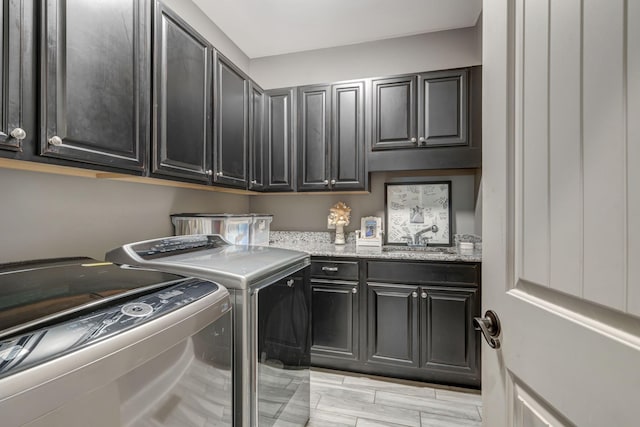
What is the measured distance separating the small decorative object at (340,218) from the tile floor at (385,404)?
1.16 meters

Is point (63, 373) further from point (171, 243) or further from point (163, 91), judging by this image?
point (163, 91)

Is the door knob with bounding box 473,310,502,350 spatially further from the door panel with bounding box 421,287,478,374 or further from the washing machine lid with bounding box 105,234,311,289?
the door panel with bounding box 421,287,478,374

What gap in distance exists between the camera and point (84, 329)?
23.8 inches

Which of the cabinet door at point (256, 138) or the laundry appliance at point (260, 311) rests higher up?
the cabinet door at point (256, 138)

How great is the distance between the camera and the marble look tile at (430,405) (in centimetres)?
185

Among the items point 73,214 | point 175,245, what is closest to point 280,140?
point 175,245

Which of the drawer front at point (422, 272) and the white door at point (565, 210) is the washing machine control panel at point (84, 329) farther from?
the drawer front at point (422, 272)

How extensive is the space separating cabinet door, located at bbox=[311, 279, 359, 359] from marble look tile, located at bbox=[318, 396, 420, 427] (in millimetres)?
372

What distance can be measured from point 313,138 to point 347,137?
307 millimetres

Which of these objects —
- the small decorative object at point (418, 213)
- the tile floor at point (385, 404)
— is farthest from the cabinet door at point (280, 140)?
the tile floor at point (385, 404)

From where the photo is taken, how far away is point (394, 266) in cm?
221

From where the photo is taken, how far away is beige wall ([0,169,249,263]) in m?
1.19

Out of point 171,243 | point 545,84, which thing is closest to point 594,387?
point 545,84

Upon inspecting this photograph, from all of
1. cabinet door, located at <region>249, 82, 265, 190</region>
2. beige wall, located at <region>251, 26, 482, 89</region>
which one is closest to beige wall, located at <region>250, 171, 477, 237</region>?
cabinet door, located at <region>249, 82, 265, 190</region>
